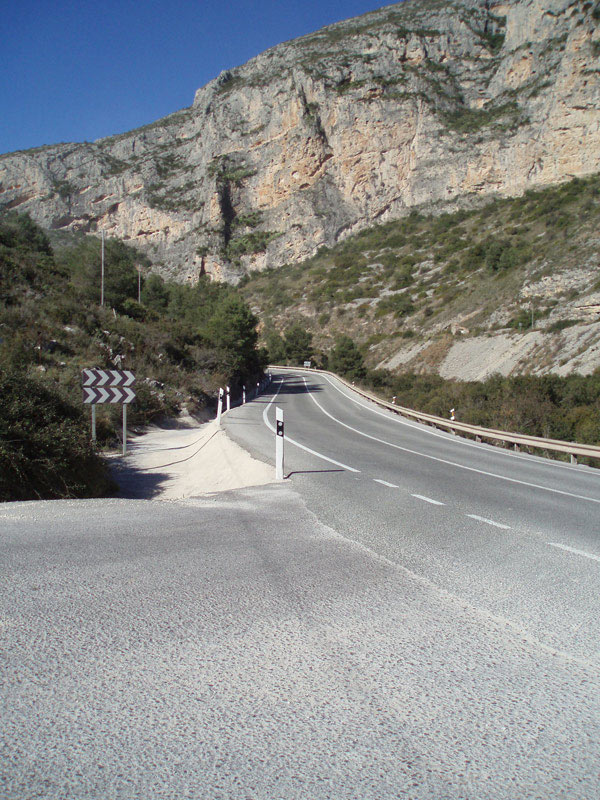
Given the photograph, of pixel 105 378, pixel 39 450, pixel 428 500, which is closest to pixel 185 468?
pixel 105 378

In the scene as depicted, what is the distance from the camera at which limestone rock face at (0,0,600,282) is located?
273 ft

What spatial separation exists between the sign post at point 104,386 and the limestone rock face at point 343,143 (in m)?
81.2

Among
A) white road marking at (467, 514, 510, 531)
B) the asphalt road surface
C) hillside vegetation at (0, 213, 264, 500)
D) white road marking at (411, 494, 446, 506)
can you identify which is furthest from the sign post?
white road marking at (467, 514, 510, 531)

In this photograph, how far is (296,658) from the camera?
125 inches

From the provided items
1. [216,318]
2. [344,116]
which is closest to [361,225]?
[344,116]

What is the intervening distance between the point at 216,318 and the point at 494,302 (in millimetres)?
23619

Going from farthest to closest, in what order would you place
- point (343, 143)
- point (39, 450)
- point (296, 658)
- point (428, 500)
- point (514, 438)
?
point (343, 143), point (514, 438), point (39, 450), point (428, 500), point (296, 658)

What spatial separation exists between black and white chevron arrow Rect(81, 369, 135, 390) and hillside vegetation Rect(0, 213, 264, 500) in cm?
54

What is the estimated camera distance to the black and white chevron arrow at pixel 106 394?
12797 millimetres

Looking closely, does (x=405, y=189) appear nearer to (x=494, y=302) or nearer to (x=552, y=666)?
(x=494, y=302)

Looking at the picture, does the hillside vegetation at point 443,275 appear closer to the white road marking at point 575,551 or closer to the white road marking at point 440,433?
the white road marking at point 440,433

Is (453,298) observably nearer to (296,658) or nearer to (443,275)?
(443,275)

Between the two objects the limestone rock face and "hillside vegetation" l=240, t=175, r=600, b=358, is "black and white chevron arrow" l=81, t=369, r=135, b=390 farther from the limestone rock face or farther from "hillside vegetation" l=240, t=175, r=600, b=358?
the limestone rock face

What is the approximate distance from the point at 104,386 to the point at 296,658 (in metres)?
11.3
